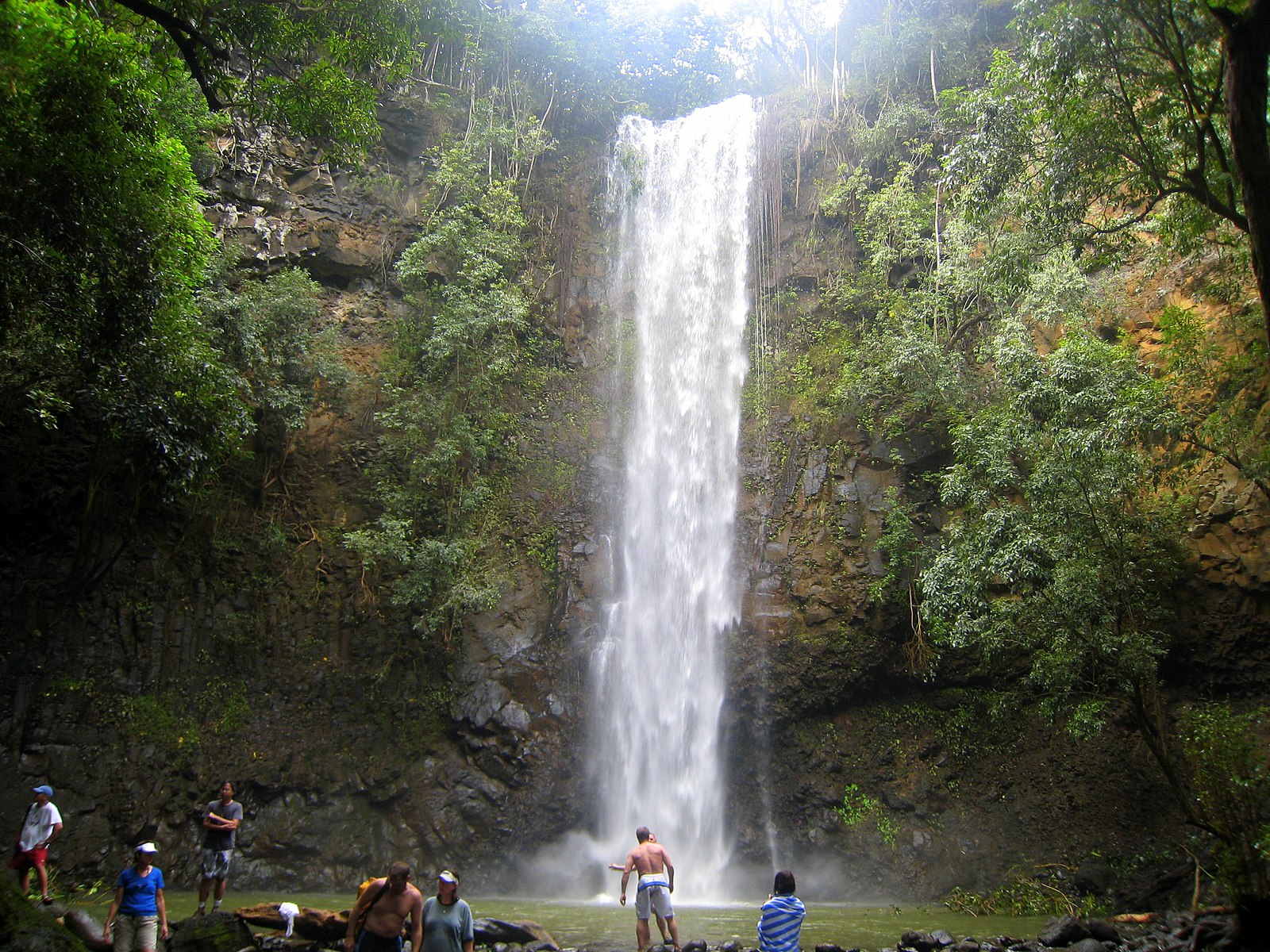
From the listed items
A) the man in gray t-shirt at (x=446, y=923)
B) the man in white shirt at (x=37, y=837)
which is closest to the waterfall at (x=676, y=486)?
the man in white shirt at (x=37, y=837)

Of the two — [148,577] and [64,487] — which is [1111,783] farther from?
[64,487]

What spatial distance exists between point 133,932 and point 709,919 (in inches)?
276

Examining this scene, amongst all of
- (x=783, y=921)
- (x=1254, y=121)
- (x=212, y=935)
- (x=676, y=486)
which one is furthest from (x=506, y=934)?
(x=676, y=486)

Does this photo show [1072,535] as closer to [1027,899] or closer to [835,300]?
[1027,899]

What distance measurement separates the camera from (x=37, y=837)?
329 inches

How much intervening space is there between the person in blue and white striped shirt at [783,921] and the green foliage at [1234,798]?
4500 millimetres

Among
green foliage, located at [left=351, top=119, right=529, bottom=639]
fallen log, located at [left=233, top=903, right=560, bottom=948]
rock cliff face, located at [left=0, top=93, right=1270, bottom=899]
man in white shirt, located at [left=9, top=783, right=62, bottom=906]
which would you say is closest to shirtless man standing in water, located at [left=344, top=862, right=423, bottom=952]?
fallen log, located at [left=233, top=903, right=560, bottom=948]

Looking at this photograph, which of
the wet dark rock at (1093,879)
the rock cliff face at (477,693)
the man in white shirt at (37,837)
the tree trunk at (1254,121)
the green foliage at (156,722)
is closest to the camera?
the tree trunk at (1254,121)

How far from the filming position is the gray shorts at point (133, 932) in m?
6.54

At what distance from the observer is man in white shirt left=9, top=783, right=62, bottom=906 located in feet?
27.5

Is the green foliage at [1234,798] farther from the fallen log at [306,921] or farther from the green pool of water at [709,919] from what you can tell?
the fallen log at [306,921]

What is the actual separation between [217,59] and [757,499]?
1273 centimetres

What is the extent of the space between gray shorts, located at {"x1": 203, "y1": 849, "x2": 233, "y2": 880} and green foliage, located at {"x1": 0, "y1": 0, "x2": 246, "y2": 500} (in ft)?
16.4

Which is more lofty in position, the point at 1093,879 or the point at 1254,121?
the point at 1254,121
